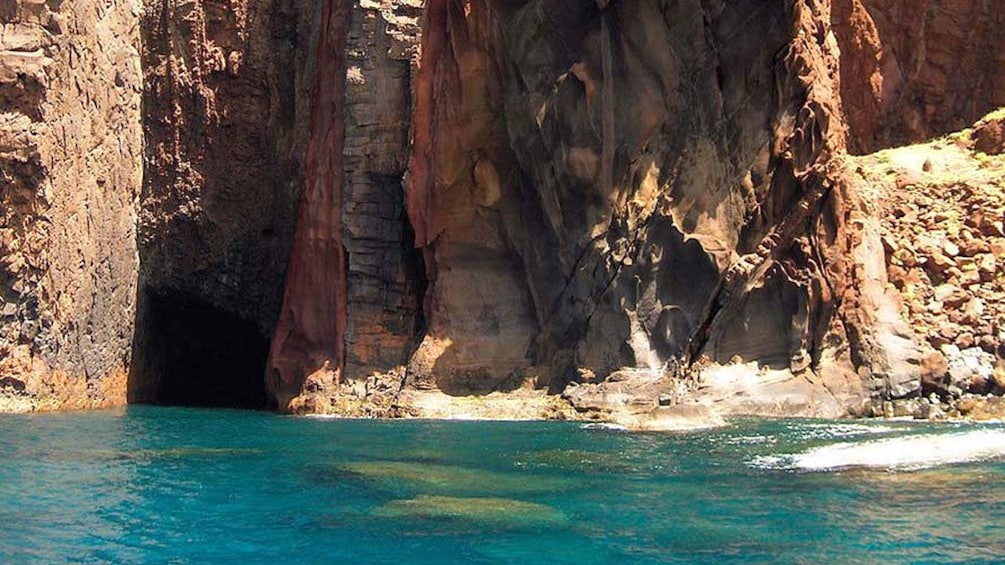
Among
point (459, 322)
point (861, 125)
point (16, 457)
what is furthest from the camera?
point (861, 125)

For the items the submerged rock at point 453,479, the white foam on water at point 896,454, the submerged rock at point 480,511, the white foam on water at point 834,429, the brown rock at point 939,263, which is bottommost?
the submerged rock at point 480,511

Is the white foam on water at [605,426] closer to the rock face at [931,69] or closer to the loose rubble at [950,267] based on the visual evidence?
the loose rubble at [950,267]

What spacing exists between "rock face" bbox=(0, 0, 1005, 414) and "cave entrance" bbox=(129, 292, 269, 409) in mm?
412

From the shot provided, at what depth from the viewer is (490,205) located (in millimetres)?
31688

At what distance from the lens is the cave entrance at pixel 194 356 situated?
37.4 metres

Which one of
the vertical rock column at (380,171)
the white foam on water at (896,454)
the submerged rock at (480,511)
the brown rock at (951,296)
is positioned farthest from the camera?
the vertical rock column at (380,171)

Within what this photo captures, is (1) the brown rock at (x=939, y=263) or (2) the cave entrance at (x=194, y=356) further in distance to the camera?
(2) the cave entrance at (x=194, y=356)

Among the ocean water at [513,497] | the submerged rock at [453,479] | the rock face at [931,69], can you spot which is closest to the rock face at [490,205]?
the ocean water at [513,497]

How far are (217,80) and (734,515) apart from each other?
27.5m

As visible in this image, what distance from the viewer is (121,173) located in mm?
35250

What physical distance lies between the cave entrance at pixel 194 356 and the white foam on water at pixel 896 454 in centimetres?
2011

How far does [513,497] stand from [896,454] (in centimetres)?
664

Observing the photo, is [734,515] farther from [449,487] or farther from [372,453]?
[372,453]

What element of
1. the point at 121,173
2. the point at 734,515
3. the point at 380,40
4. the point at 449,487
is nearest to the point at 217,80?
the point at 121,173
